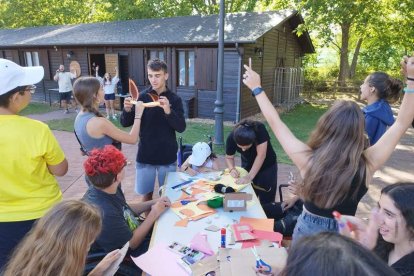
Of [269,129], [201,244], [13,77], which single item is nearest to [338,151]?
[201,244]

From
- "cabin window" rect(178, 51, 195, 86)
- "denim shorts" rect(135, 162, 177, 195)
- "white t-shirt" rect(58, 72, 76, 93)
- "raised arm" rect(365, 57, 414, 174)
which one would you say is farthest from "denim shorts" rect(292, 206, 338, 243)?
"white t-shirt" rect(58, 72, 76, 93)

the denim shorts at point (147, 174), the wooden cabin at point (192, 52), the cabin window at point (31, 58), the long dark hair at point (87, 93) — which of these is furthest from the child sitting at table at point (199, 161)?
the cabin window at point (31, 58)

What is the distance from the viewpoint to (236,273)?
5.32ft

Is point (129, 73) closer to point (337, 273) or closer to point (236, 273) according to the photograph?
point (236, 273)

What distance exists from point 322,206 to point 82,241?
130 centimetres

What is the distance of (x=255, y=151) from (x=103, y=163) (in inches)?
66.7

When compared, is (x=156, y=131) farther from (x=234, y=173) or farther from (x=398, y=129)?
(x=398, y=129)

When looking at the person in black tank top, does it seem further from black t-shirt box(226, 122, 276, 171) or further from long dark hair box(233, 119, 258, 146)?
black t-shirt box(226, 122, 276, 171)

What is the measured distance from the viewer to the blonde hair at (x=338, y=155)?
5.43ft

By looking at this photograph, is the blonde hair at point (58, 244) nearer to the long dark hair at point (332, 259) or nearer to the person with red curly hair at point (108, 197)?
the person with red curly hair at point (108, 197)

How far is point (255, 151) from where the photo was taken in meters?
3.25

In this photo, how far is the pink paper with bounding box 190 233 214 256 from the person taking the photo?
197cm

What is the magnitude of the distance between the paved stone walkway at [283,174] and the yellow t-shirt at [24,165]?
8.36 ft

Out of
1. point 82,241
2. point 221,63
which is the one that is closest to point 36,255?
point 82,241
